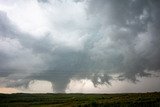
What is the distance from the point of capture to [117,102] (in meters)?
134

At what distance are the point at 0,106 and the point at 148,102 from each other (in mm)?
91089

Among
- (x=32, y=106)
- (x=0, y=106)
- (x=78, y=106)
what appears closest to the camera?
(x=78, y=106)

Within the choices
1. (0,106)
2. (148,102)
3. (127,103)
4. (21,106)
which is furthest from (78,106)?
(0,106)

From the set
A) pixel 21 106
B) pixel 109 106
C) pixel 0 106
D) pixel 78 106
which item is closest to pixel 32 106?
pixel 21 106

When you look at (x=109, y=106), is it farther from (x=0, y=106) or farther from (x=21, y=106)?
(x=0, y=106)

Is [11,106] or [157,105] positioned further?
[11,106]

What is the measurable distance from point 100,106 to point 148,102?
2413cm

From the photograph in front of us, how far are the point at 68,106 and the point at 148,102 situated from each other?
130 ft

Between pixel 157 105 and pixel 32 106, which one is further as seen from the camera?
pixel 32 106

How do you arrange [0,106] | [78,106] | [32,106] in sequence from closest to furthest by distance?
[78,106] < [32,106] < [0,106]

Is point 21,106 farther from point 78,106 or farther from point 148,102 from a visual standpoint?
point 148,102

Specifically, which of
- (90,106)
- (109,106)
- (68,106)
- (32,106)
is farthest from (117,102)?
(32,106)

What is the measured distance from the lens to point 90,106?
12938 centimetres

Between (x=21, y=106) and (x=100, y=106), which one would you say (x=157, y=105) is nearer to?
(x=100, y=106)
